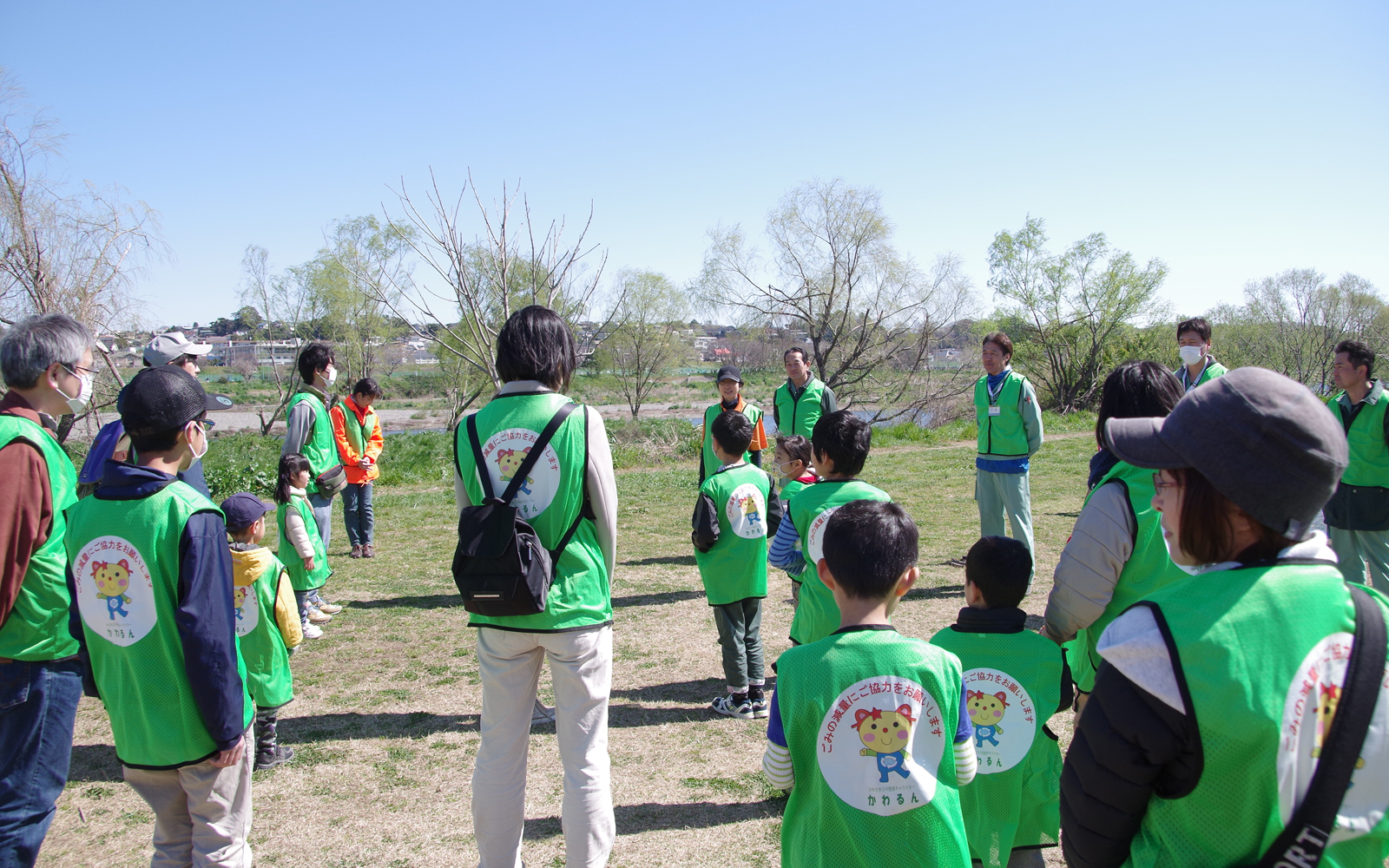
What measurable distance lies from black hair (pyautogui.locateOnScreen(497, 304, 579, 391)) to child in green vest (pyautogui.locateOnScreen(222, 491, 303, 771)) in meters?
1.83

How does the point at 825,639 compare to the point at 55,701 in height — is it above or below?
above

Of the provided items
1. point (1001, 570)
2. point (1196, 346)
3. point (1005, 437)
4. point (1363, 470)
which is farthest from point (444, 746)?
point (1196, 346)

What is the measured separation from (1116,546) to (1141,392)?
1.72 ft

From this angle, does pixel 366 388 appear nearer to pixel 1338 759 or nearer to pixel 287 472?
pixel 287 472

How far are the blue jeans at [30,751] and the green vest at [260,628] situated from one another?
107 cm

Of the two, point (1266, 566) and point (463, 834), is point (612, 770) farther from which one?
point (1266, 566)

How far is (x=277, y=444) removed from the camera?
1941 centimetres

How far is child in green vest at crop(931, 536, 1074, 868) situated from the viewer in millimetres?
2340

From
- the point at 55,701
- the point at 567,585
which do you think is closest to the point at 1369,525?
the point at 567,585

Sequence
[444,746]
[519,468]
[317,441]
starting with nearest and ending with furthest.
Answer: [519,468] → [444,746] → [317,441]

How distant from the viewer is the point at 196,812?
92.4 inches

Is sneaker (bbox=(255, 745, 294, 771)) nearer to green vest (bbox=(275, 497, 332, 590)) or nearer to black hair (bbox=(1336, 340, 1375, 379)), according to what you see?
green vest (bbox=(275, 497, 332, 590))

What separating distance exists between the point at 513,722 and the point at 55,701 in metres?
1.53

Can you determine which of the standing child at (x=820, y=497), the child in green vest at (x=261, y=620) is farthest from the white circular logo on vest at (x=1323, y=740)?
the child in green vest at (x=261, y=620)
